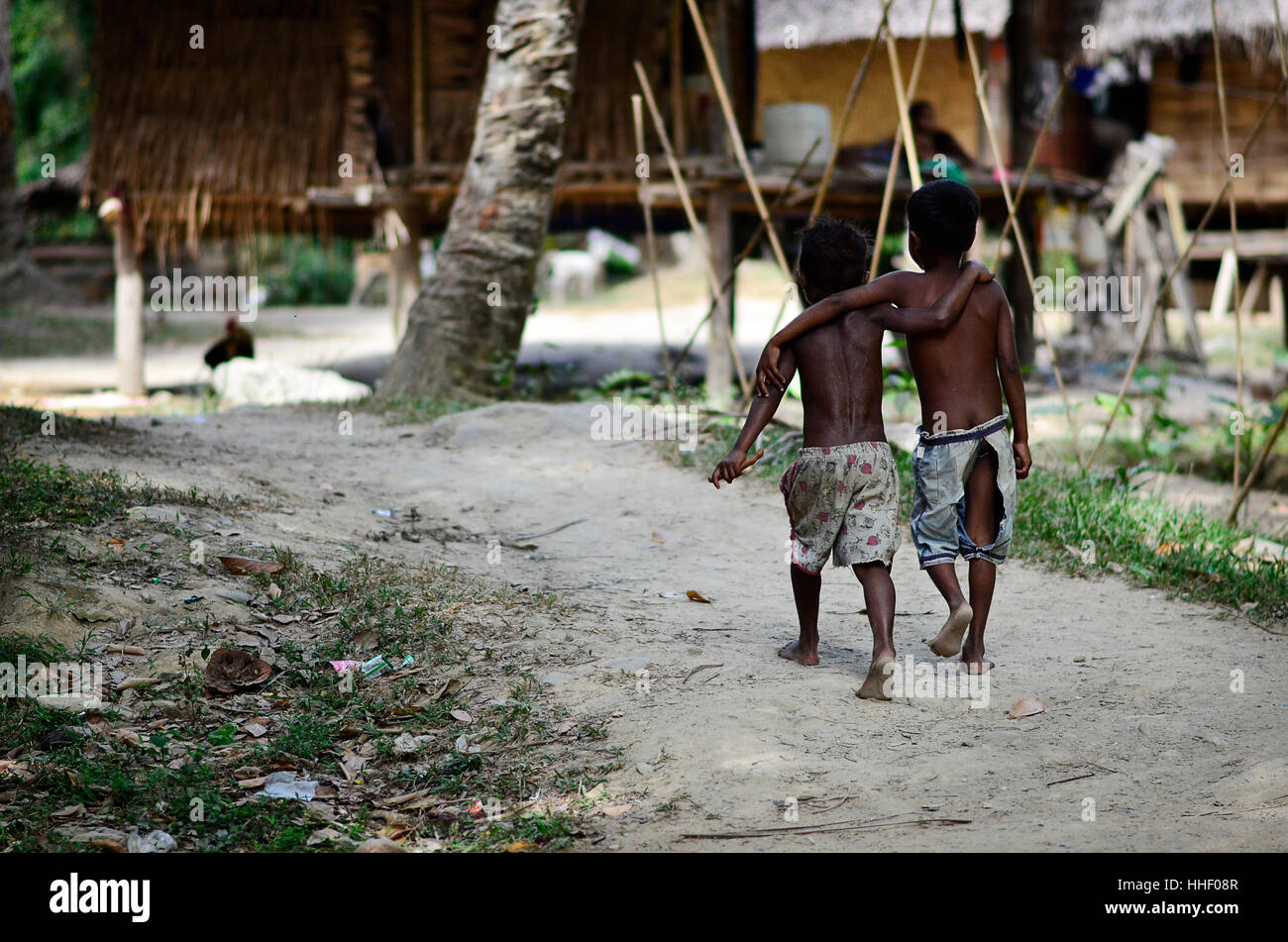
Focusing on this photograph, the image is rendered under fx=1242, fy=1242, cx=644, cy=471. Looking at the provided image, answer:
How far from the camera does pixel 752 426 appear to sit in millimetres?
3201

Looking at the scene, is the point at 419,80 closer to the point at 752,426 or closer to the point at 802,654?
the point at 752,426

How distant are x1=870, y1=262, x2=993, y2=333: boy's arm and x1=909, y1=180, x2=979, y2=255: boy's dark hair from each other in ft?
0.27

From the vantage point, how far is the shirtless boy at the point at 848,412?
321cm

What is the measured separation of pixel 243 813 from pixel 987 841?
1530mm

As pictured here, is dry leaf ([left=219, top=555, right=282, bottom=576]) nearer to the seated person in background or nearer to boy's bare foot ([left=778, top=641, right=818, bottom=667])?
boy's bare foot ([left=778, top=641, right=818, bottom=667])

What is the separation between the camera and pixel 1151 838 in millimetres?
2436

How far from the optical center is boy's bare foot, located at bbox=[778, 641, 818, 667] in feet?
11.1

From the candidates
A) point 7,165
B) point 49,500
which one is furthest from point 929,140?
point 7,165

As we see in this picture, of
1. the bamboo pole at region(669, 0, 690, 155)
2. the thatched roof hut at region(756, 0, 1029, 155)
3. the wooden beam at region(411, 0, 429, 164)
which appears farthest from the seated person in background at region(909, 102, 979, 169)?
the wooden beam at region(411, 0, 429, 164)

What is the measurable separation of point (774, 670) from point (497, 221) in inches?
176

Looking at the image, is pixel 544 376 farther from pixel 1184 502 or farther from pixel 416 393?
pixel 1184 502

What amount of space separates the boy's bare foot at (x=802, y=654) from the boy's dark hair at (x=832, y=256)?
0.97m

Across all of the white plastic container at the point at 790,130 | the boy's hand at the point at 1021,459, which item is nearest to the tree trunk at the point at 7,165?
the white plastic container at the point at 790,130

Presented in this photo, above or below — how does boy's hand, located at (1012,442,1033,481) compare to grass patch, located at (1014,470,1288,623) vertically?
above
